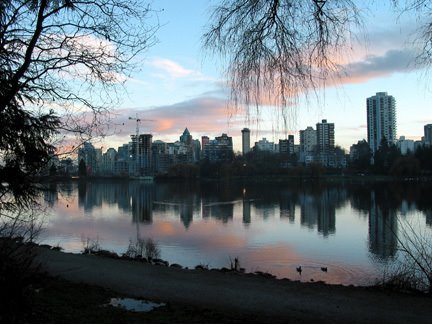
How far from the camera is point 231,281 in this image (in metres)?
11.5

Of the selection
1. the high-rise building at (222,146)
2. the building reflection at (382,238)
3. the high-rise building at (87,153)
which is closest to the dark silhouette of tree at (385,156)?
the high-rise building at (222,146)

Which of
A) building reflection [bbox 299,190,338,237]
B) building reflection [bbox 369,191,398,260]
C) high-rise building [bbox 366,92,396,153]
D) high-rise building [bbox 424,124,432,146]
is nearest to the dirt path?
high-rise building [bbox 366,92,396,153]

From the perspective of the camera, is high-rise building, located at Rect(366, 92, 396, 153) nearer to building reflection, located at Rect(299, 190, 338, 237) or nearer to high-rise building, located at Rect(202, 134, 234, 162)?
high-rise building, located at Rect(202, 134, 234, 162)

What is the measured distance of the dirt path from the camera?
28.0 feet

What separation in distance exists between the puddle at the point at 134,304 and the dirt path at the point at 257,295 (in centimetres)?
51

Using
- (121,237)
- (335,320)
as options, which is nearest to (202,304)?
(335,320)

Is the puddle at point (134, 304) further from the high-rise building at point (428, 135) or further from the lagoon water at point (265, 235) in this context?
the high-rise building at point (428, 135)

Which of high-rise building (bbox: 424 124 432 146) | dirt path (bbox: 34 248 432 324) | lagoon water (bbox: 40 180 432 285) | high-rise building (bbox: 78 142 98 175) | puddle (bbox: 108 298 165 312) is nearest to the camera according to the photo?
high-rise building (bbox: 78 142 98 175)

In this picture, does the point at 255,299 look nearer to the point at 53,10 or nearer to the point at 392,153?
the point at 53,10

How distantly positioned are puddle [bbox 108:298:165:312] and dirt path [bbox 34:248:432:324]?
51 centimetres

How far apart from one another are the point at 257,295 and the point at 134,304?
2.59 meters

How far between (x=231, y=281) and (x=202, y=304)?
8.26 ft

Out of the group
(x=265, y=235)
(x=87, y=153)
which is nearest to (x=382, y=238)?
(x=265, y=235)

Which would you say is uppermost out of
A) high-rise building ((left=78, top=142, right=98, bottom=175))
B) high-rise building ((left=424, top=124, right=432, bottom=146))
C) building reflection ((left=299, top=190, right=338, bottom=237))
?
high-rise building ((left=424, top=124, right=432, bottom=146))
